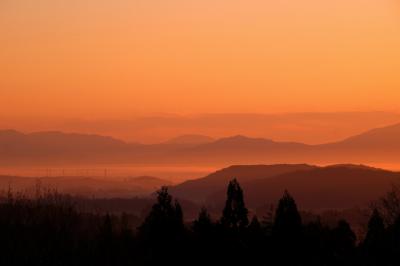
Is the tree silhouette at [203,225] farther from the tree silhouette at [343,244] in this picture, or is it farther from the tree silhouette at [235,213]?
the tree silhouette at [343,244]

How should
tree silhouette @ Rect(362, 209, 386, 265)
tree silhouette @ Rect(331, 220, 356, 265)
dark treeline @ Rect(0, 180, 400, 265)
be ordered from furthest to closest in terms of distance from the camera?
tree silhouette @ Rect(331, 220, 356, 265)
tree silhouette @ Rect(362, 209, 386, 265)
dark treeline @ Rect(0, 180, 400, 265)

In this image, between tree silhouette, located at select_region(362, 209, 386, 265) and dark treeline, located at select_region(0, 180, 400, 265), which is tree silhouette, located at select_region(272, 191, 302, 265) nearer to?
dark treeline, located at select_region(0, 180, 400, 265)

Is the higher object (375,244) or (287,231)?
(287,231)

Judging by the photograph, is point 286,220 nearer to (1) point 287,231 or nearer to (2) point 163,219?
(1) point 287,231

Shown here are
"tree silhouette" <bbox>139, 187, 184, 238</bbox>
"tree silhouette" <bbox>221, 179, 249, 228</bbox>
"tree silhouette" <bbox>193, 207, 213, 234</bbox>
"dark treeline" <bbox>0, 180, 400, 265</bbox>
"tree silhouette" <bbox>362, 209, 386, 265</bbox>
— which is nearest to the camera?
"tree silhouette" <bbox>221, 179, 249, 228</bbox>

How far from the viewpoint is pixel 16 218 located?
91.4 m

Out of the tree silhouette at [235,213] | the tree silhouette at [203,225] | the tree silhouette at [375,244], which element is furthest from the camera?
the tree silhouette at [375,244]

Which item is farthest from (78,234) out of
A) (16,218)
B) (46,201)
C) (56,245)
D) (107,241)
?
(46,201)

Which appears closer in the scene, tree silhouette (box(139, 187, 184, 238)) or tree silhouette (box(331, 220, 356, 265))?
tree silhouette (box(139, 187, 184, 238))

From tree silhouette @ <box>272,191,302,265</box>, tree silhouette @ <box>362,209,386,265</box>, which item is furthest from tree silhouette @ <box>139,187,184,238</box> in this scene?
tree silhouette @ <box>362,209,386,265</box>

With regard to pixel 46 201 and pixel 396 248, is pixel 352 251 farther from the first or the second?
pixel 46 201

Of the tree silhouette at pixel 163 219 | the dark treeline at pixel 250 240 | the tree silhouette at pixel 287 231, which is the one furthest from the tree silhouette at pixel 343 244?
the tree silhouette at pixel 163 219

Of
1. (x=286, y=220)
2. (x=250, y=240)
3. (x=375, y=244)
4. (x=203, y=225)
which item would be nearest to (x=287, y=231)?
(x=286, y=220)

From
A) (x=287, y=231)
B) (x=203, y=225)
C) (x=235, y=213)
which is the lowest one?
(x=287, y=231)
